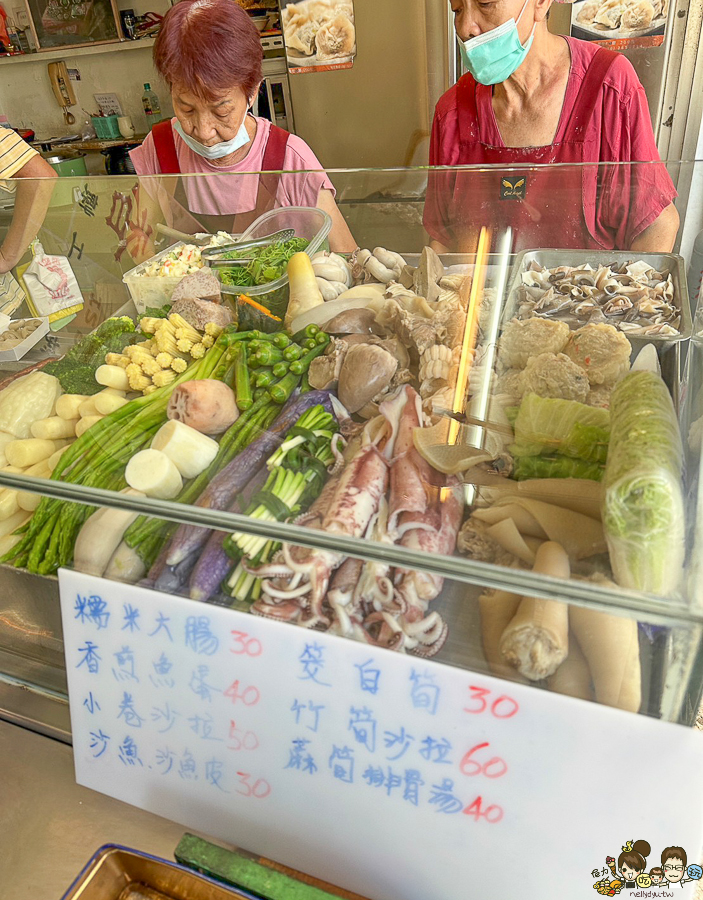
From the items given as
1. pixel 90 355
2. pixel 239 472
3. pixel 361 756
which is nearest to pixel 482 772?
pixel 361 756

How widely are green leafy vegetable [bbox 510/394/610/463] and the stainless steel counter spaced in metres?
0.78

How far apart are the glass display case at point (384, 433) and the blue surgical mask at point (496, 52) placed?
799 mm

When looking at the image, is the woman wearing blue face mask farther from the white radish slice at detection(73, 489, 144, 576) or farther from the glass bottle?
the glass bottle

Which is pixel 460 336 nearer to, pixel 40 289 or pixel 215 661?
pixel 215 661

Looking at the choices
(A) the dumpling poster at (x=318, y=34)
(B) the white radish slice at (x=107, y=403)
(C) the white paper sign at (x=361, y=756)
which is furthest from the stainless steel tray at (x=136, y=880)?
(A) the dumpling poster at (x=318, y=34)

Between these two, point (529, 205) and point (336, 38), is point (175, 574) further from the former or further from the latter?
point (336, 38)

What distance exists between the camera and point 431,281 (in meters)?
1.44

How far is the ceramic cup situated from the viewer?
5.89 metres

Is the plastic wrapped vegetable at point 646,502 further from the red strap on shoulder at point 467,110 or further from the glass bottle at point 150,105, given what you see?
the glass bottle at point 150,105

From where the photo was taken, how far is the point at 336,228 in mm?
1694

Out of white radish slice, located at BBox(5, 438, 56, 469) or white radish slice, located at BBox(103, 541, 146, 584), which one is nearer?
white radish slice, located at BBox(103, 541, 146, 584)

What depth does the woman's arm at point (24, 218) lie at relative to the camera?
5.70 ft

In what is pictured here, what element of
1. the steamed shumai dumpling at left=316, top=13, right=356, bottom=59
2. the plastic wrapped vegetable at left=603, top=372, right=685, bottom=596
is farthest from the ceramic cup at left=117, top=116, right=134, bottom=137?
the plastic wrapped vegetable at left=603, top=372, right=685, bottom=596

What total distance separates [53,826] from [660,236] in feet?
6.13
